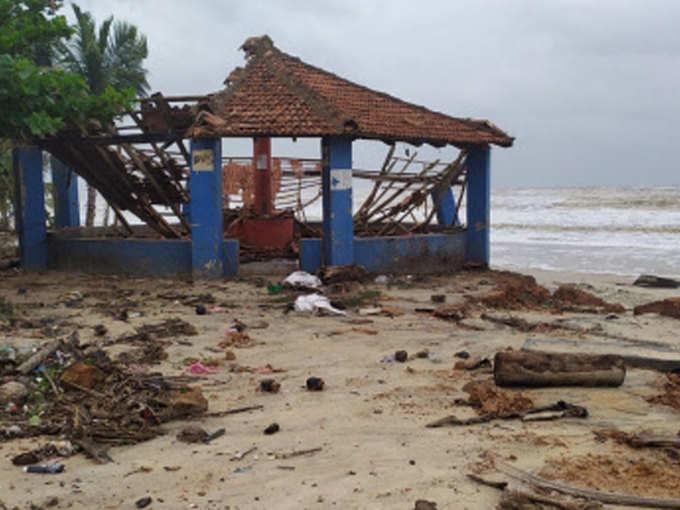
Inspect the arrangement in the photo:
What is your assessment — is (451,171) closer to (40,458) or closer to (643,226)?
(40,458)

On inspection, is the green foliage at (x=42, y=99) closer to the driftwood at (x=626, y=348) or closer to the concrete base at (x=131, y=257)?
the concrete base at (x=131, y=257)

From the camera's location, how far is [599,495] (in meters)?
3.91

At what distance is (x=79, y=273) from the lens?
47.0 ft

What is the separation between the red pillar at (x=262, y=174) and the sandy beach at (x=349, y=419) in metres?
5.70

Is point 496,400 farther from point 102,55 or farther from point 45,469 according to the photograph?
point 102,55

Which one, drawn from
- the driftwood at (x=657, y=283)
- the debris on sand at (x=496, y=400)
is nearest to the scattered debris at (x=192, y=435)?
the debris on sand at (x=496, y=400)

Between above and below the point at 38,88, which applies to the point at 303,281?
below

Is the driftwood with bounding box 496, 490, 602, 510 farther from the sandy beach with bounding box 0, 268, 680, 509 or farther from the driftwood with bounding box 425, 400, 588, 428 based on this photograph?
the driftwood with bounding box 425, 400, 588, 428

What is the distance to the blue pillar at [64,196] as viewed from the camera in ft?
53.5

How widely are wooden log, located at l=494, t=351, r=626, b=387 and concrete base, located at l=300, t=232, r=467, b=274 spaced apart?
7871 millimetres

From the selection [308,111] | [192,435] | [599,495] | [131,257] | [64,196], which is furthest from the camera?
[64,196]

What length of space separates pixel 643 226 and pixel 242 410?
31966 mm

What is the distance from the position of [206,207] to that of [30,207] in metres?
4.34

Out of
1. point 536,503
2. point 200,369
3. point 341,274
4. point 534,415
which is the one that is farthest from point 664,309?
point 536,503
